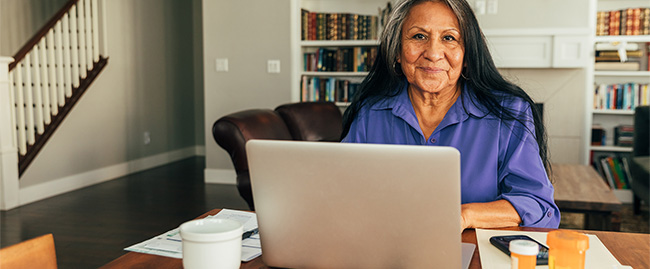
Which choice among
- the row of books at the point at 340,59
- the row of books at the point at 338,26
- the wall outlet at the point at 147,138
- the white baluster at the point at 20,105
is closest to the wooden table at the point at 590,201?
the row of books at the point at 340,59

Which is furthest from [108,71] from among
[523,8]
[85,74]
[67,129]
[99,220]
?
[523,8]

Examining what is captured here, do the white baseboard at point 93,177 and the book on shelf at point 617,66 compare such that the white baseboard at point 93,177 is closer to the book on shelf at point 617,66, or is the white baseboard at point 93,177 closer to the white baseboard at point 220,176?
the white baseboard at point 220,176

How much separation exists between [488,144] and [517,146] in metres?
0.07

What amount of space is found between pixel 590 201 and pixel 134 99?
4.56 meters

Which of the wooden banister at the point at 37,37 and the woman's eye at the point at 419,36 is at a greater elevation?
the wooden banister at the point at 37,37

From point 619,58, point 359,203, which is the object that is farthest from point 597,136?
point 359,203

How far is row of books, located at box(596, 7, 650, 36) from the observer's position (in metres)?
4.31

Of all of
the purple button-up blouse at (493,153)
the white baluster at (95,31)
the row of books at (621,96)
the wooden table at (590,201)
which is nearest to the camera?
the purple button-up blouse at (493,153)

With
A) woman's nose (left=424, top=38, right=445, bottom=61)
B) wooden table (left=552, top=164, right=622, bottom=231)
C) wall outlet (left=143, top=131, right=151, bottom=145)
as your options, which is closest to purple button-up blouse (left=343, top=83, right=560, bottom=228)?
woman's nose (left=424, top=38, right=445, bottom=61)

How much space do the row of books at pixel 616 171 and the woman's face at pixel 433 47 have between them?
366cm

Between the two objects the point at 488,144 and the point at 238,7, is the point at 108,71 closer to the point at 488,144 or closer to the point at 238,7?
the point at 238,7

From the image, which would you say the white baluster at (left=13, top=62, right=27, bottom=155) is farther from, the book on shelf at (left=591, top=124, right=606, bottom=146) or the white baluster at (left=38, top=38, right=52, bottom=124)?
the book on shelf at (left=591, top=124, right=606, bottom=146)

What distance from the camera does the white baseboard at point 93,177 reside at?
4.33m

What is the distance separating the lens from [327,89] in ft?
16.5
